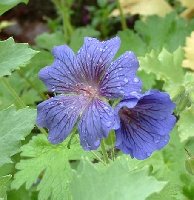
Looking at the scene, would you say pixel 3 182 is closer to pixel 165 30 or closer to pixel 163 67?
pixel 163 67

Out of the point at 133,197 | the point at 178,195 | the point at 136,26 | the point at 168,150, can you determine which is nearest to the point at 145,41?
the point at 136,26

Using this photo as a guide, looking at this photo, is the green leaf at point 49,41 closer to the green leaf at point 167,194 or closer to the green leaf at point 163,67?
the green leaf at point 163,67

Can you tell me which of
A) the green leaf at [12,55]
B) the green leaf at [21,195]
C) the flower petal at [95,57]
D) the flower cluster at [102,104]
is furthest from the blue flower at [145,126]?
the green leaf at [21,195]

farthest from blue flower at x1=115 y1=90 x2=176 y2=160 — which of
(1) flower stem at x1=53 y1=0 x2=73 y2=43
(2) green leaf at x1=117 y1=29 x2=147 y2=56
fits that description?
(1) flower stem at x1=53 y1=0 x2=73 y2=43

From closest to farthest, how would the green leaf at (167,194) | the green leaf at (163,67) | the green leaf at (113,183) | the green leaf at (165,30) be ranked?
the green leaf at (113,183) < the green leaf at (167,194) < the green leaf at (163,67) < the green leaf at (165,30)

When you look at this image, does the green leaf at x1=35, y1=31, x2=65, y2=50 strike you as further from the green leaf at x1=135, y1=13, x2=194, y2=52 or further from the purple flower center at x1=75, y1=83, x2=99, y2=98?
the purple flower center at x1=75, y1=83, x2=99, y2=98

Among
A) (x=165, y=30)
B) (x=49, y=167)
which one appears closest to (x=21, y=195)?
(x=49, y=167)
